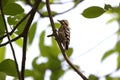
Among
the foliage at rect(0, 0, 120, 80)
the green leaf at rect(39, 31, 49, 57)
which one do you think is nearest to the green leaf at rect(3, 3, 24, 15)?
the foliage at rect(0, 0, 120, 80)

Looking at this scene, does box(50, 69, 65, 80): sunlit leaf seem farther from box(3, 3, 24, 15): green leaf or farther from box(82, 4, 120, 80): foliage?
box(3, 3, 24, 15): green leaf

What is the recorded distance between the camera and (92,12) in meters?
0.96

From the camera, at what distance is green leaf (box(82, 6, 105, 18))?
3.15ft

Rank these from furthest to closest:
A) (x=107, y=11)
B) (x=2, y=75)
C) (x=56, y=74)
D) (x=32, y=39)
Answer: (x=107, y=11)
(x=56, y=74)
(x=32, y=39)
(x=2, y=75)

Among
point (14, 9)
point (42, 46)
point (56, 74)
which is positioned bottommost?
point (56, 74)

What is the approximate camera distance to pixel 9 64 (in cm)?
94

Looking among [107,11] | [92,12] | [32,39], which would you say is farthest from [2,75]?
[107,11]

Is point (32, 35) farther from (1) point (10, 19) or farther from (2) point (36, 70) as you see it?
(1) point (10, 19)

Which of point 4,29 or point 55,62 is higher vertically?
point 4,29

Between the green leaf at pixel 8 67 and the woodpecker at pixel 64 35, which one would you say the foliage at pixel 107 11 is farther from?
the green leaf at pixel 8 67

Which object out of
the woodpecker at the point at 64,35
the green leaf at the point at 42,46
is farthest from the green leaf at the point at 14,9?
the green leaf at the point at 42,46

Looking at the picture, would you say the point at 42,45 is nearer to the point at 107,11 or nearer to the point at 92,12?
the point at 107,11

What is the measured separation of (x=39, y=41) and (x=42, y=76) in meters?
0.15

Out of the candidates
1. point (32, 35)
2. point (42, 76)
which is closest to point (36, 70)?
point (42, 76)
